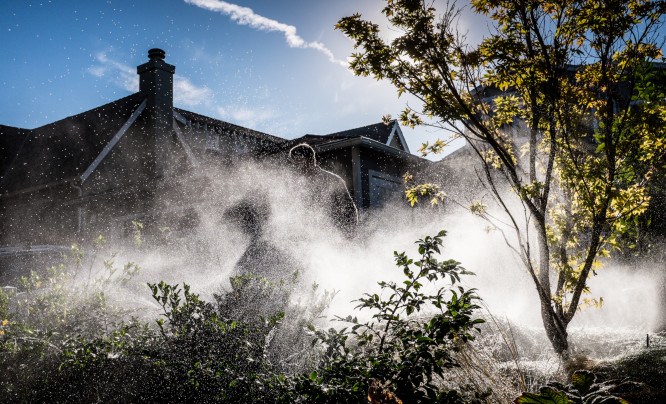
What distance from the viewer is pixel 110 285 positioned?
5.79m

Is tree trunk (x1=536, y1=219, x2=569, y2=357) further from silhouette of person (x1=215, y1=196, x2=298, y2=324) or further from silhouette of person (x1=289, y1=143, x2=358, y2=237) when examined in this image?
silhouette of person (x1=289, y1=143, x2=358, y2=237)

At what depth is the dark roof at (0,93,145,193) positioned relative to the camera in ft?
52.4

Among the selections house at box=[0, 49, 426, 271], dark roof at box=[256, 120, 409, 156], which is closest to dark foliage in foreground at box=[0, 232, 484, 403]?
house at box=[0, 49, 426, 271]

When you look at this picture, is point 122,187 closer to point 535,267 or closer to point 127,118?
point 127,118

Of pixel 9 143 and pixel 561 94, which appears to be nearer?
pixel 561 94

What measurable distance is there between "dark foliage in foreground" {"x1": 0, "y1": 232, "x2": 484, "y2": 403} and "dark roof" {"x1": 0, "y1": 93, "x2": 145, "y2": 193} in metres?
13.1

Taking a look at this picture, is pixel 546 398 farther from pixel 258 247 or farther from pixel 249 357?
pixel 258 247

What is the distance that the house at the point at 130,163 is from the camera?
13.4 m

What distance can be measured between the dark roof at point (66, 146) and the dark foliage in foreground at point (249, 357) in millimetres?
13077

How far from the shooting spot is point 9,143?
2091 cm

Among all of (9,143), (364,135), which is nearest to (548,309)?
(364,135)

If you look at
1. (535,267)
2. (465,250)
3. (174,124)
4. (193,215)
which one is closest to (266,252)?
(193,215)

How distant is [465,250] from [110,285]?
9150mm

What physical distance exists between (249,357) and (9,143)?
80.4 feet
